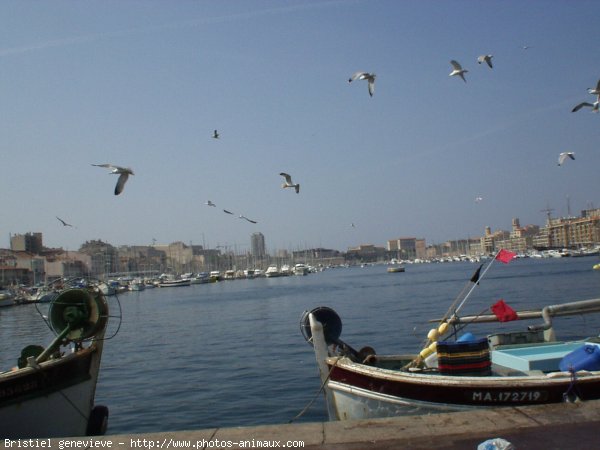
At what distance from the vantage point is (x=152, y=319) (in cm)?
5031

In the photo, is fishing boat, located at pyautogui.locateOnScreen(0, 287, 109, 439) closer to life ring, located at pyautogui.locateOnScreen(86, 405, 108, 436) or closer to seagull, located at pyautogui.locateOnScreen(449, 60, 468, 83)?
life ring, located at pyautogui.locateOnScreen(86, 405, 108, 436)

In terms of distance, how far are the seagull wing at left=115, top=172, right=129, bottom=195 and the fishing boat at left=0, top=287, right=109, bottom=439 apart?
3646 mm

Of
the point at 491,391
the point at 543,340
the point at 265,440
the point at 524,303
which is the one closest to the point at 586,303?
the point at 543,340

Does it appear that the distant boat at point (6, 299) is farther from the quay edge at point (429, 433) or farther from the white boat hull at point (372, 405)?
the quay edge at point (429, 433)

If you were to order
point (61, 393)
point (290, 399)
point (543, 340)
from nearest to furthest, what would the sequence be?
point (61, 393)
point (543, 340)
point (290, 399)

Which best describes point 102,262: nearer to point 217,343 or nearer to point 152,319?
point 152,319

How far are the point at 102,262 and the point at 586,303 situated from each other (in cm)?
16744

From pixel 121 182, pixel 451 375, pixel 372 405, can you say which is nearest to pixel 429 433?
pixel 451 375

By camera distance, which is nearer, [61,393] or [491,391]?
[491,391]

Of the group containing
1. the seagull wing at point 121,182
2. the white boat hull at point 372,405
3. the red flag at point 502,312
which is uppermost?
the seagull wing at point 121,182

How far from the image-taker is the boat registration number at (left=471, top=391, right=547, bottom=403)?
28.5ft

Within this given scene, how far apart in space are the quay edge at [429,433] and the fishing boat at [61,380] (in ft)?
11.3

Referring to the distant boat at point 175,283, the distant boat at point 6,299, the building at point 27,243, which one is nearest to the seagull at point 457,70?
the distant boat at point 6,299

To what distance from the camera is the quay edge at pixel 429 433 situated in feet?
21.0
